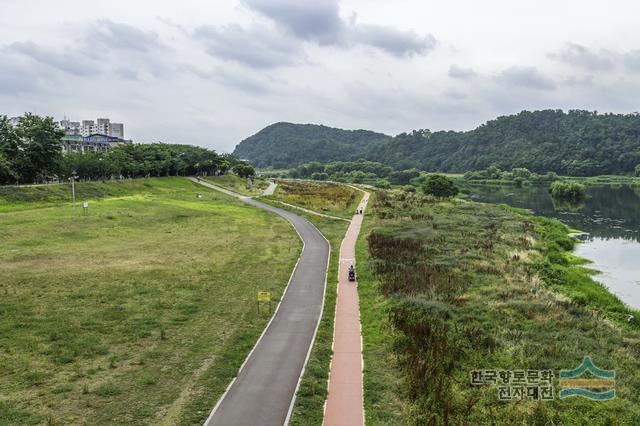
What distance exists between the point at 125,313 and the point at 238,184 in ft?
345

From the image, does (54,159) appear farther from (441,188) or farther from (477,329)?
(477,329)

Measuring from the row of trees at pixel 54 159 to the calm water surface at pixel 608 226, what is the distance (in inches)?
2383

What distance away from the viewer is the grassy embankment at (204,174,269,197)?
110 m

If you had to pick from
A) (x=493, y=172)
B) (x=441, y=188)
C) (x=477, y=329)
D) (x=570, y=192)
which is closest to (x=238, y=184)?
(x=441, y=188)

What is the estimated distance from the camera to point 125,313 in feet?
84.9

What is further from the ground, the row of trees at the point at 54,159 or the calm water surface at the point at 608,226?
the row of trees at the point at 54,159

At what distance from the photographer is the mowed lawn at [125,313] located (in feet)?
55.5

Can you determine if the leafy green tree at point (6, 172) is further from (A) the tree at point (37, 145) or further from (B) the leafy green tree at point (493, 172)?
(B) the leafy green tree at point (493, 172)

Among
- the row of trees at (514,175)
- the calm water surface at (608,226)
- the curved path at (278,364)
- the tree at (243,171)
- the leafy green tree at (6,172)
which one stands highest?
the row of trees at (514,175)

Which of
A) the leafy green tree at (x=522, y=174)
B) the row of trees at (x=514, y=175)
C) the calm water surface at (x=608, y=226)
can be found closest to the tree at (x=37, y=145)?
the calm water surface at (x=608, y=226)

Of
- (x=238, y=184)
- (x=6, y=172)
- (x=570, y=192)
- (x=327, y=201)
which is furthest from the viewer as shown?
(x=238, y=184)

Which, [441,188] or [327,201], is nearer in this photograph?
[327,201]

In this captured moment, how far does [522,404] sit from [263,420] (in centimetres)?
889

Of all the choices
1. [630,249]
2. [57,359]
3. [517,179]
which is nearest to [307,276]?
[57,359]
